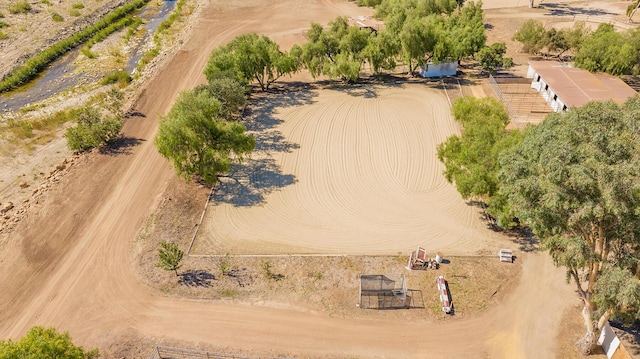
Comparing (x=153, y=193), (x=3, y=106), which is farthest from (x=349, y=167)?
(x=3, y=106)

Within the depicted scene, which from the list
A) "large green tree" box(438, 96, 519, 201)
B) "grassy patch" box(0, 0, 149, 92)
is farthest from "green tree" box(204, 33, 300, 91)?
"grassy patch" box(0, 0, 149, 92)

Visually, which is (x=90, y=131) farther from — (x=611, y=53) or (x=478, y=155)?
(x=611, y=53)

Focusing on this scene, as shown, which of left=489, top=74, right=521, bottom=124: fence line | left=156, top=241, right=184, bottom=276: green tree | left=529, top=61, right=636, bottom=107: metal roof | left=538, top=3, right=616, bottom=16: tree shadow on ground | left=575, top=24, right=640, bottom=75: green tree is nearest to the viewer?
left=156, top=241, right=184, bottom=276: green tree

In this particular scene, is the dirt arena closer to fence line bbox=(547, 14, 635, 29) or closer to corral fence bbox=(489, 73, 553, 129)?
corral fence bbox=(489, 73, 553, 129)

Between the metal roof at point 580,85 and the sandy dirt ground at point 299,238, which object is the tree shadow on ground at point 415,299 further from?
the metal roof at point 580,85

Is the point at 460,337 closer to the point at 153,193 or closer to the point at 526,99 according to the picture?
the point at 153,193

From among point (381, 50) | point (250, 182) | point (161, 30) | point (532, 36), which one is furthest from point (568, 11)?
point (161, 30)
